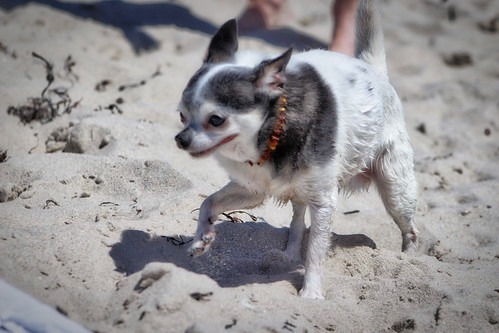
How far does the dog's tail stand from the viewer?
4273mm

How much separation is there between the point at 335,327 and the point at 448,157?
303 cm

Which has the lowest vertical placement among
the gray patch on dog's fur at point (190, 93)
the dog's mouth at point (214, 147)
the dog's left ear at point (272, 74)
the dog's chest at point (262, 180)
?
the dog's chest at point (262, 180)

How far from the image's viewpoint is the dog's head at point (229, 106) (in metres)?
3.03

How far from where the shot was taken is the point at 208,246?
3.29 meters

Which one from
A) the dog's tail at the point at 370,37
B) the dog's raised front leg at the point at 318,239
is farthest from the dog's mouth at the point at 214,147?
the dog's tail at the point at 370,37

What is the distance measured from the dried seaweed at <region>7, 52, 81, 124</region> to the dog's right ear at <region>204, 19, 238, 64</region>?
2.14 meters

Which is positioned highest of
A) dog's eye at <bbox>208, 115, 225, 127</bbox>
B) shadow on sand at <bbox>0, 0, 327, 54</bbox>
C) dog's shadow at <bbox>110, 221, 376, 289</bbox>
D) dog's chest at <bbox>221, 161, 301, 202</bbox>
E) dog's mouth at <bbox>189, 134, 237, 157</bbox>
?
dog's eye at <bbox>208, 115, 225, 127</bbox>

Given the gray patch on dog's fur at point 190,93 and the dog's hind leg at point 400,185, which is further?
the dog's hind leg at point 400,185

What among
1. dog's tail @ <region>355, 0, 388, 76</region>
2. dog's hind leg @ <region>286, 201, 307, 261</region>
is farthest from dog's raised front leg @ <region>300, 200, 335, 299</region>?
dog's tail @ <region>355, 0, 388, 76</region>

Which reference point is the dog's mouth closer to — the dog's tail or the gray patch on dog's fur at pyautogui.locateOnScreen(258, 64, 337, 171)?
the gray patch on dog's fur at pyautogui.locateOnScreen(258, 64, 337, 171)

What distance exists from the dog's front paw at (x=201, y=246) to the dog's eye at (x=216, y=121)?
2.03 feet

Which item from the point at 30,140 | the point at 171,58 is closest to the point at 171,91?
the point at 171,58

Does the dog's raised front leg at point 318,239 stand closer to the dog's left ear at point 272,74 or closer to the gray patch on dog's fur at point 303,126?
the gray patch on dog's fur at point 303,126

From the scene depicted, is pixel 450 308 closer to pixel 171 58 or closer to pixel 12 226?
pixel 12 226
